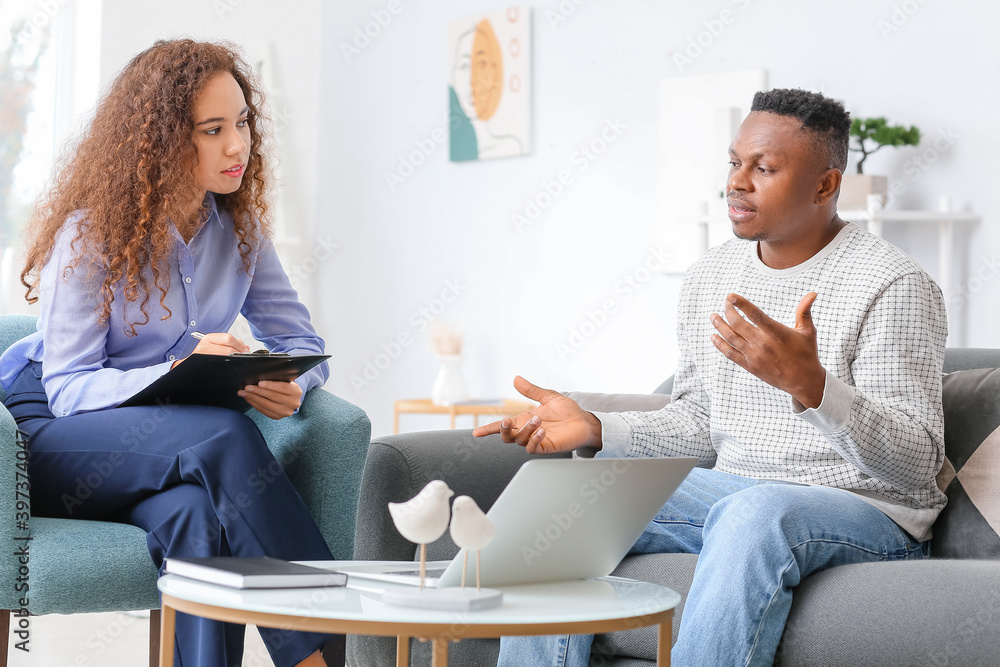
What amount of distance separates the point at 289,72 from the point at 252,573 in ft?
12.2

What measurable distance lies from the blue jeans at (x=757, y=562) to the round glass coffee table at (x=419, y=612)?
170mm

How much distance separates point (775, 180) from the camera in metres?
1.77

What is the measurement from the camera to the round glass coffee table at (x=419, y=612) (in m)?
0.99

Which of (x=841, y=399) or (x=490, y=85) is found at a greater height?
(x=490, y=85)

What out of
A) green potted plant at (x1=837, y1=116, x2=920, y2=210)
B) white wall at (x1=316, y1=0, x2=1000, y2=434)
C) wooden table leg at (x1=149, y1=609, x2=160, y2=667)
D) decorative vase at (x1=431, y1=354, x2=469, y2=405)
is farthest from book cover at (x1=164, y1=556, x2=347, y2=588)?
decorative vase at (x1=431, y1=354, x2=469, y2=405)

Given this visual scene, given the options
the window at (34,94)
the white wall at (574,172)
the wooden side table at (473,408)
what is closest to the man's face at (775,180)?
the white wall at (574,172)

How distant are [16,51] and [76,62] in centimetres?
24

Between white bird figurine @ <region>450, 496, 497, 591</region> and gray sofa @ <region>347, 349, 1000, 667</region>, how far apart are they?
1.81 feet

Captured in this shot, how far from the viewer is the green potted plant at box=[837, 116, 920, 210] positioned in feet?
9.45

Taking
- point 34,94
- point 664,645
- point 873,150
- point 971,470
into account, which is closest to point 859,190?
point 873,150

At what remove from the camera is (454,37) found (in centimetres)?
418

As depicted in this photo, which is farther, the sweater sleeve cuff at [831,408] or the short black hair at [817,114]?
the short black hair at [817,114]

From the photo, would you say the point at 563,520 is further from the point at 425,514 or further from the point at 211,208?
the point at 211,208

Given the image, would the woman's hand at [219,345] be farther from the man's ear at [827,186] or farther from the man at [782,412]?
the man's ear at [827,186]
